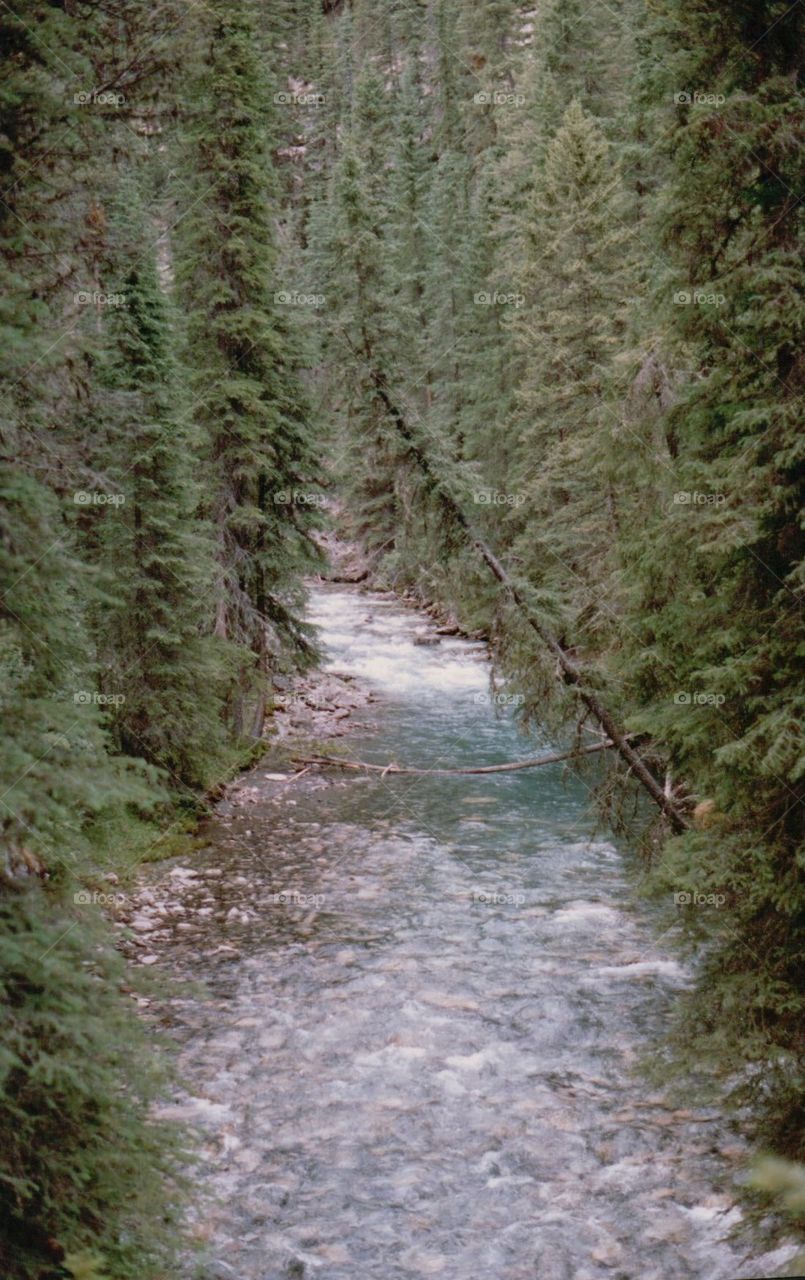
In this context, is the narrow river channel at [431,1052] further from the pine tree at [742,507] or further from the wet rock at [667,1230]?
A: the pine tree at [742,507]

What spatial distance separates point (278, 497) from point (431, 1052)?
11.5m

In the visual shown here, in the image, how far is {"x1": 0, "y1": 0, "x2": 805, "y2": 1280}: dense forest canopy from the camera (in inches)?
191

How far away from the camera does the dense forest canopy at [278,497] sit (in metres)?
4.85

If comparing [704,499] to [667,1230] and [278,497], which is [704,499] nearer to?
[667,1230]

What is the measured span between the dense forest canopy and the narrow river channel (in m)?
0.91

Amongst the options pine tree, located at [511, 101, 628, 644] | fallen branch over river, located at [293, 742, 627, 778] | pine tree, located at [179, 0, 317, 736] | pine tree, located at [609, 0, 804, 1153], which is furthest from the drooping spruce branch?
pine tree, located at [511, 101, 628, 644]

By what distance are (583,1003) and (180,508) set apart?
333 inches

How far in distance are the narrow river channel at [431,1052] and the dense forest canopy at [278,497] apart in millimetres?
905

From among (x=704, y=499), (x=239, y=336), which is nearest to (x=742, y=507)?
(x=704, y=499)

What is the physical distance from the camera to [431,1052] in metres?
9.04

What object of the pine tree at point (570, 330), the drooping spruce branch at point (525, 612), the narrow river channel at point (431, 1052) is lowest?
the narrow river channel at point (431, 1052)

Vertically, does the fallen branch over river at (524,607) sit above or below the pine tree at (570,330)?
below

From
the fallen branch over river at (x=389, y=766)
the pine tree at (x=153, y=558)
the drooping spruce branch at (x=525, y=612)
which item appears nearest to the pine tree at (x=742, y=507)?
the drooping spruce branch at (x=525, y=612)

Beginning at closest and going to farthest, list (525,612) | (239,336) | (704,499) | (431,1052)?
1. (704,499)
2. (431,1052)
3. (525,612)
4. (239,336)
